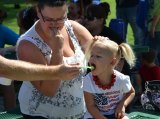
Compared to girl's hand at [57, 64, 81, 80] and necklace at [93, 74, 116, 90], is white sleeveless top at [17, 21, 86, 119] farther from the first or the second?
necklace at [93, 74, 116, 90]

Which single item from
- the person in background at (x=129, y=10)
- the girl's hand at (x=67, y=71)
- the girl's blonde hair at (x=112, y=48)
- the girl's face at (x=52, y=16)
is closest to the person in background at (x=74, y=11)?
the person in background at (x=129, y=10)

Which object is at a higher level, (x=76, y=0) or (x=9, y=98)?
(x=76, y=0)

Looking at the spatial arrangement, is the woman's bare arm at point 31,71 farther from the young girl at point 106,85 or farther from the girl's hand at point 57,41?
the young girl at point 106,85

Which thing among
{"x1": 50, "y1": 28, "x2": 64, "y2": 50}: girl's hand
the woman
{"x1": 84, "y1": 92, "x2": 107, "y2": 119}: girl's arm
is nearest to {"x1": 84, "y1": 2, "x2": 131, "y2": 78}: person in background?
{"x1": 84, "y1": 92, "x2": 107, "y2": 119}: girl's arm

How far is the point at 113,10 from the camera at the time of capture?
43.2ft

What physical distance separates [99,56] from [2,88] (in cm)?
253

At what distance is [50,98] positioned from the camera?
274 cm

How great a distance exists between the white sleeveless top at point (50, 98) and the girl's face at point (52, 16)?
105 millimetres

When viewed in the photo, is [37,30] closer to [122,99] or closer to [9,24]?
[122,99]

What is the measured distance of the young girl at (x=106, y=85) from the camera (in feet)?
10.5

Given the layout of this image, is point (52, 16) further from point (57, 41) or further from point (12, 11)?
point (12, 11)

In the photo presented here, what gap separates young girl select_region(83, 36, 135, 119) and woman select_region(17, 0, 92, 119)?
1.10 feet

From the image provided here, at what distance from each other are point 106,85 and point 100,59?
24cm

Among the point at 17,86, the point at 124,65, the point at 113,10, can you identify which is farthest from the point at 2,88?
the point at 113,10
